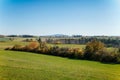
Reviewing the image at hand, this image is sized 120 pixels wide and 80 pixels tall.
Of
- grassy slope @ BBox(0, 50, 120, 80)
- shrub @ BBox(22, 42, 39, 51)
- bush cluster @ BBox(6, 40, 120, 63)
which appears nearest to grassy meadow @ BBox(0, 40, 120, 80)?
grassy slope @ BBox(0, 50, 120, 80)

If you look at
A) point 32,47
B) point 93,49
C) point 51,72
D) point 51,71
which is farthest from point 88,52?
point 51,72

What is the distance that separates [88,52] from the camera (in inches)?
1563

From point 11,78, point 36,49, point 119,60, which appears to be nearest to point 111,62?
point 119,60

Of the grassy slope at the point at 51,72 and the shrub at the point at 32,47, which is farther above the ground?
the shrub at the point at 32,47

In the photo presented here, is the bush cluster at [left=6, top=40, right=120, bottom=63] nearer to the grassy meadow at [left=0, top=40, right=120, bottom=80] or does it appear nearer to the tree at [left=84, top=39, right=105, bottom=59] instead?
the tree at [left=84, top=39, right=105, bottom=59]

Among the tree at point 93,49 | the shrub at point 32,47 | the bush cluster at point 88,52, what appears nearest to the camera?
the bush cluster at point 88,52

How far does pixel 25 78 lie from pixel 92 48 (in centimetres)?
2412

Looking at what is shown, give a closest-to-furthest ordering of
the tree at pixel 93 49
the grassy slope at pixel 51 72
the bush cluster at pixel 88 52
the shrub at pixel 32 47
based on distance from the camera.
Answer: the grassy slope at pixel 51 72, the bush cluster at pixel 88 52, the tree at pixel 93 49, the shrub at pixel 32 47

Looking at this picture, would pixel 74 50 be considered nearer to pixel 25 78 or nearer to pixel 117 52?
pixel 117 52

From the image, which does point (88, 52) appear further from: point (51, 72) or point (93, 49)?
point (51, 72)

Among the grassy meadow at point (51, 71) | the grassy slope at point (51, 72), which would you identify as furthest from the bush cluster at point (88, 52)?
the grassy slope at point (51, 72)

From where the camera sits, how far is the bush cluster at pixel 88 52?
119 ft

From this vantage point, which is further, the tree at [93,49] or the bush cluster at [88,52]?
the tree at [93,49]

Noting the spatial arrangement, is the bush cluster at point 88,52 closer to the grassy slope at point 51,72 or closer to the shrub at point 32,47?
the shrub at point 32,47
